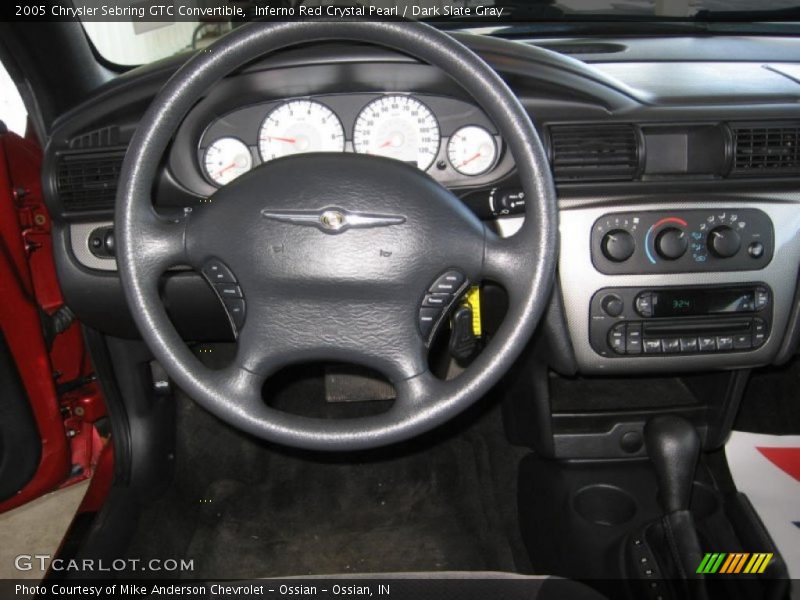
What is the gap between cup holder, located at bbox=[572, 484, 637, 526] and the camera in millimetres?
1636

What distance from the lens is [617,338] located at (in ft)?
4.83

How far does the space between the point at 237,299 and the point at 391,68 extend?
1.69 feet

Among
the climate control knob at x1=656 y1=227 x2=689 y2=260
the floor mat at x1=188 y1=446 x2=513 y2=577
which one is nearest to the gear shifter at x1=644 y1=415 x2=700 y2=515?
the climate control knob at x1=656 y1=227 x2=689 y2=260

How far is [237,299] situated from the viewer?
110 centimetres

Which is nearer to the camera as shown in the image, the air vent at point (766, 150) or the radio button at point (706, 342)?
the air vent at point (766, 150)

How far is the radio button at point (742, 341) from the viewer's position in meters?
1.48

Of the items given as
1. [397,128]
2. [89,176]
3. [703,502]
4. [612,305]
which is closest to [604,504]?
[703,502]

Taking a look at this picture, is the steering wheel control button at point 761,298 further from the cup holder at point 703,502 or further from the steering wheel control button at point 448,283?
the steering wheel control button at point 448,283

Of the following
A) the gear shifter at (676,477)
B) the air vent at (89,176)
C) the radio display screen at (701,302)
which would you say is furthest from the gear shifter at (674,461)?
the air vent at (89,176)

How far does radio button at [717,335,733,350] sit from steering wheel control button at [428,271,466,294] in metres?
0.69

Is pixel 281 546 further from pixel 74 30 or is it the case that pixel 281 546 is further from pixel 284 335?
pixel 74 30

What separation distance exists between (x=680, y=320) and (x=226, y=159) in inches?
37.1

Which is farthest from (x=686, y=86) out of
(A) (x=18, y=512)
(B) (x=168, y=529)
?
(A) (x=18, y=512)

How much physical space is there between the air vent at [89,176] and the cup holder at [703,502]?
55.6 inches
